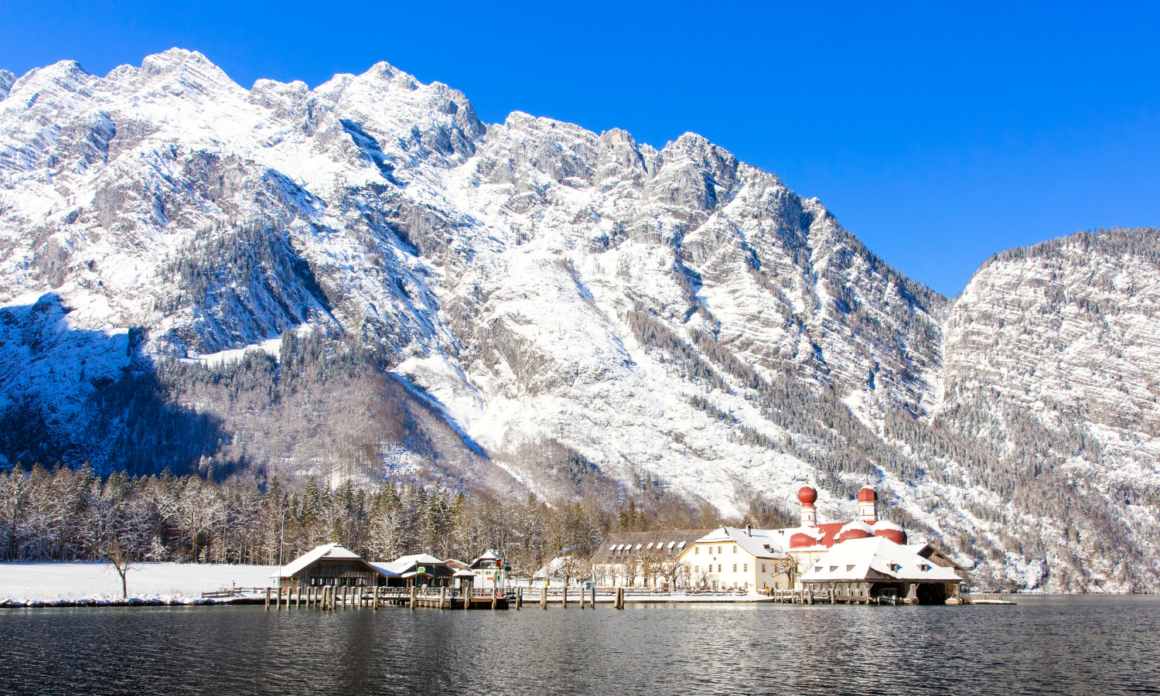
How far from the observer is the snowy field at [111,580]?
304 feet

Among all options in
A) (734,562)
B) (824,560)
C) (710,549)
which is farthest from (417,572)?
(824,560)

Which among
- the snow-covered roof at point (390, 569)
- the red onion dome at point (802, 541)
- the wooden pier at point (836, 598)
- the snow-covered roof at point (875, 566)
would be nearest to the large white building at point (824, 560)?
the snow-covered roof at point (875, 566)

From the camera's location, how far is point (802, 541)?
459ft

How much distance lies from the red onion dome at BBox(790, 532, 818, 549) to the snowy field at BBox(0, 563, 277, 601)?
7984 centimetres

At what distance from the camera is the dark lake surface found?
124ft

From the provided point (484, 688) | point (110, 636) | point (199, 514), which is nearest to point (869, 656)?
point (484, 688)

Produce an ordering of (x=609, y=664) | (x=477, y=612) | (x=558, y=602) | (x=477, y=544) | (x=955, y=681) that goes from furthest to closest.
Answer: (x=477, y=544) → (x=558, y=602) → (x=477, y=612) → (x=609, y=664) → (x=955, y=681)

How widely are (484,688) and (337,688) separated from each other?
20.5 feet

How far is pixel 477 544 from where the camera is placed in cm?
14762

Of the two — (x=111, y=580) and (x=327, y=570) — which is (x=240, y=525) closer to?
(x=111, y=580)

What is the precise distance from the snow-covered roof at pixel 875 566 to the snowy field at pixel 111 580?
7328cm

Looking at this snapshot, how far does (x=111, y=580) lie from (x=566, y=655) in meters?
77.9

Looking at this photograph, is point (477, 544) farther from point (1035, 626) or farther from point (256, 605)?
point (1035, 626)

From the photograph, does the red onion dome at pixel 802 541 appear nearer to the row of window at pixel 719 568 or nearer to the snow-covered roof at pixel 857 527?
the snow-covered roof at pixel 857 527
